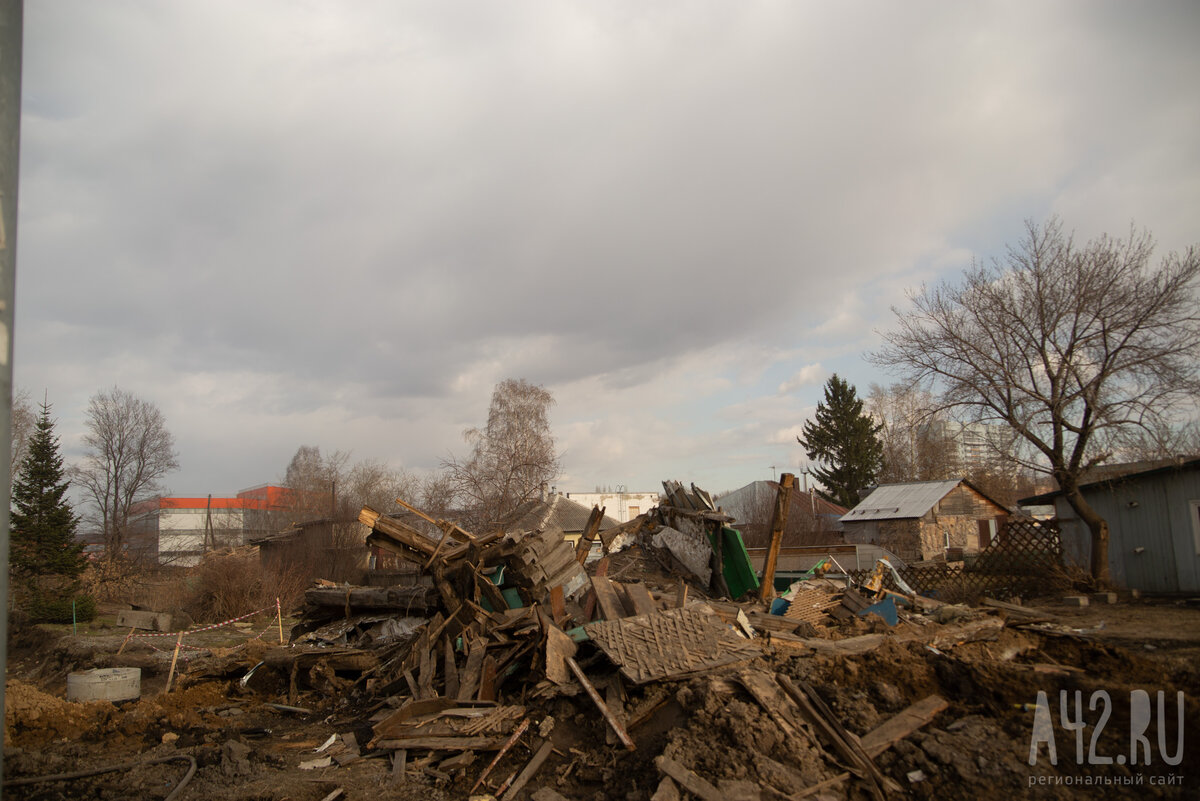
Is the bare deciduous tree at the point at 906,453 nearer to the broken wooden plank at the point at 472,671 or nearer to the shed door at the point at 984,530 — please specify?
the shed door at the point at 984,530

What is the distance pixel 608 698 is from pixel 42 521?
25213 mm

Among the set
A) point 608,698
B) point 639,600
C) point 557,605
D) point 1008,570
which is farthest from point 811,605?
point 1008,570

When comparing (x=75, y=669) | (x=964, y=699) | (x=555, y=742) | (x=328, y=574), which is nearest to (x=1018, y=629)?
(x=964, y=699)

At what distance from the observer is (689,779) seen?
18.0 feet

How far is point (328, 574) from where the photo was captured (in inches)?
1038

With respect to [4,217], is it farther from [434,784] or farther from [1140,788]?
[1140,788]

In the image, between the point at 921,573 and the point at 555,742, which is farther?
the point at 921,573

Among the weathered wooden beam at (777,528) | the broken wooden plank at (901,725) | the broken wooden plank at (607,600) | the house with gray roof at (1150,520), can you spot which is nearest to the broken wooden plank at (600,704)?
the broken wooden plank at (607,600)

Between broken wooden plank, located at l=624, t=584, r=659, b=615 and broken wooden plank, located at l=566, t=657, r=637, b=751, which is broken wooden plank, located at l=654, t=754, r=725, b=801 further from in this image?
broken wooden plank, located at l=624, t=584, r=659, b=615

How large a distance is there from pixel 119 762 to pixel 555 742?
16.2 feet

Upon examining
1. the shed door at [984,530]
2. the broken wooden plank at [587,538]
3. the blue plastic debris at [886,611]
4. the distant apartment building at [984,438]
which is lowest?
the shed door at [984,530]

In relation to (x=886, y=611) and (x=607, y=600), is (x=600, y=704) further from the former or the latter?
(x=886, y=611)

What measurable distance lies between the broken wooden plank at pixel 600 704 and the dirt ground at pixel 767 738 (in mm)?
99

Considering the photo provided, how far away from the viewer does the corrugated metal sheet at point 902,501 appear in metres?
29.0
